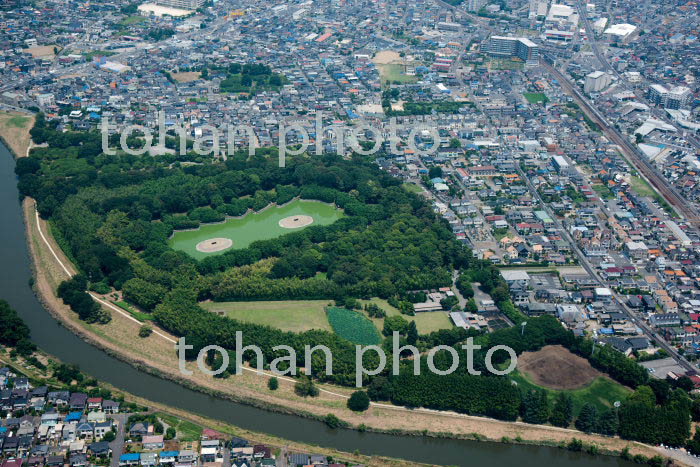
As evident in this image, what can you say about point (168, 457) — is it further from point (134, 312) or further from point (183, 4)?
point (183, 4)

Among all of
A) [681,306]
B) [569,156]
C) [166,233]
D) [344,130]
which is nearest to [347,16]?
[344,130]

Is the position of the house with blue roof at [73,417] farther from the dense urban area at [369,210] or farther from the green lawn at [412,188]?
the green lawn at [412,188]

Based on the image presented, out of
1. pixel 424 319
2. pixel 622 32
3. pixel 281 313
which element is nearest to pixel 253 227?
pixel 281 313

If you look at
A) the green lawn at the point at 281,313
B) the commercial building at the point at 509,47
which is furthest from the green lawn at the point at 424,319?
the commercial building at the point at 509,47

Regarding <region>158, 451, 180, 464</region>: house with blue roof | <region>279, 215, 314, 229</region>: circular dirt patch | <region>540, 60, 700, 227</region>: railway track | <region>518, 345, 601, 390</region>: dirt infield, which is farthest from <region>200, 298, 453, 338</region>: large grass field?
<region>540, 60, 700, 227</region>: railway track

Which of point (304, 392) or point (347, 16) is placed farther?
point (347, 16)

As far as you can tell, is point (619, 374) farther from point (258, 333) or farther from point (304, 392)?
point (258, 333)
